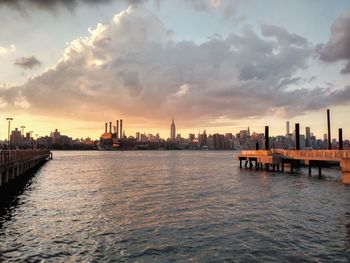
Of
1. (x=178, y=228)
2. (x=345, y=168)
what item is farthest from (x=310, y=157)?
(x=178, y=228)

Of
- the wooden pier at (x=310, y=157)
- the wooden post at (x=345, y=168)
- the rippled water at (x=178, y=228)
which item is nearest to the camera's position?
the rippled water at (x=178, y=228)

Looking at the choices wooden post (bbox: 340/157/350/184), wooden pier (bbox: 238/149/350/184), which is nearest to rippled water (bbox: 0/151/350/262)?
wooden post (bbox: 340/157/350/184)

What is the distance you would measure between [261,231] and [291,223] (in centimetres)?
322

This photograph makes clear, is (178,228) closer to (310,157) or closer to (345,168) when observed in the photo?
(345,168)

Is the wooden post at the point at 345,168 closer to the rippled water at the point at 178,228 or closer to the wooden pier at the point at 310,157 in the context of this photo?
the wooden pier at the point at 310,157

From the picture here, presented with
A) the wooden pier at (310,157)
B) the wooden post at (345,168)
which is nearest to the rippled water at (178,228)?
the wooden post at (345,168)

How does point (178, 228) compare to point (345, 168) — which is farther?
point (345, 168)

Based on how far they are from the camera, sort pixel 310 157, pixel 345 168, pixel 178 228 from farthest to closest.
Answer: pixel 310 157 < pixel 345 168 < pixel 178 228

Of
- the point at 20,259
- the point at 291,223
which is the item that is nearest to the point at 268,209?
the point at 291,223

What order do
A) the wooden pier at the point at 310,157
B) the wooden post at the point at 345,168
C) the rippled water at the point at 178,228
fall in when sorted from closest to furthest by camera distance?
1. the rippled water at the point at 178,228
2. the wooden post at the point at 345,168
3. the wooden pier at the point at 310,157

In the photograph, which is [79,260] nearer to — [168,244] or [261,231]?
[168,244]

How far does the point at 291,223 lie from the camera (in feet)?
68.7

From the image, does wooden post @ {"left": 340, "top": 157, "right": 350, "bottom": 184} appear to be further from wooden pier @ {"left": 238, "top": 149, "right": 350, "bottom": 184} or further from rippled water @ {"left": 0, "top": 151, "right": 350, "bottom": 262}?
rippled water @ {"left": 0, "top": 151, "right": 350, "bottom": 262}

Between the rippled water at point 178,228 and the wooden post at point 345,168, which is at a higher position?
the wooden post at point 345,168
